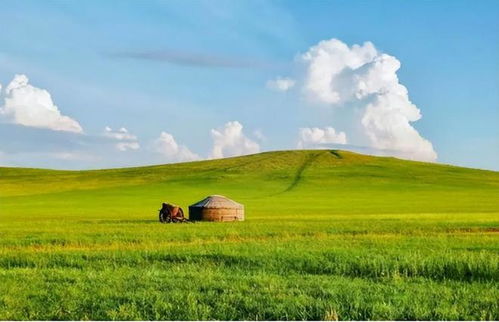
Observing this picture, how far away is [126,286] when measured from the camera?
47.3 ft

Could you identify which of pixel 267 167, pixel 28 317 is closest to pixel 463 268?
pixel 28 317

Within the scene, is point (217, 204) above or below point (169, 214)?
above

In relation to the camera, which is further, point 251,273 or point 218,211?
point 218,211

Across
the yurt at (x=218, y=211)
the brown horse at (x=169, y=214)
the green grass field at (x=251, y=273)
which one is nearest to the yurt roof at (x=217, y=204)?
the yurt at (x=218, y=211)

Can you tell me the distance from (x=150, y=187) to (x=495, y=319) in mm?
85796

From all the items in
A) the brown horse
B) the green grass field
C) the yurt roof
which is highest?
the yurt roof

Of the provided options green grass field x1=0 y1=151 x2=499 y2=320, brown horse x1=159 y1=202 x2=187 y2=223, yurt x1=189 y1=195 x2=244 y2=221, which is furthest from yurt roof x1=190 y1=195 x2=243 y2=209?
green grass field x1=0 y1=151 x2=499 y2=320

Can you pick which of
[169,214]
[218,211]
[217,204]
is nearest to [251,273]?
[169,214]

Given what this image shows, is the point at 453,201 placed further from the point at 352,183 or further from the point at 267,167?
the point at 267,167

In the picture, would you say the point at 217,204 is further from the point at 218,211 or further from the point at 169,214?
the point at 169,214

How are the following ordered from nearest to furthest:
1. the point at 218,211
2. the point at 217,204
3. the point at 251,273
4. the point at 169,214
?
the point at 251,273 → the point at 169,214 → the point at 218,211 → the point at 217,204

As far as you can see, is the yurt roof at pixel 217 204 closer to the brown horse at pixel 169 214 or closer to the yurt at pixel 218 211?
the yurt at pixel 218 211

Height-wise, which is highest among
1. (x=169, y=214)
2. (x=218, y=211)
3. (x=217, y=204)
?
(x=217, y=204)

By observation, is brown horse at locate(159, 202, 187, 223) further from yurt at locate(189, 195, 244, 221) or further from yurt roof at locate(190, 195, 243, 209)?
yurt roof at locate(190, 195, 243, 209)
